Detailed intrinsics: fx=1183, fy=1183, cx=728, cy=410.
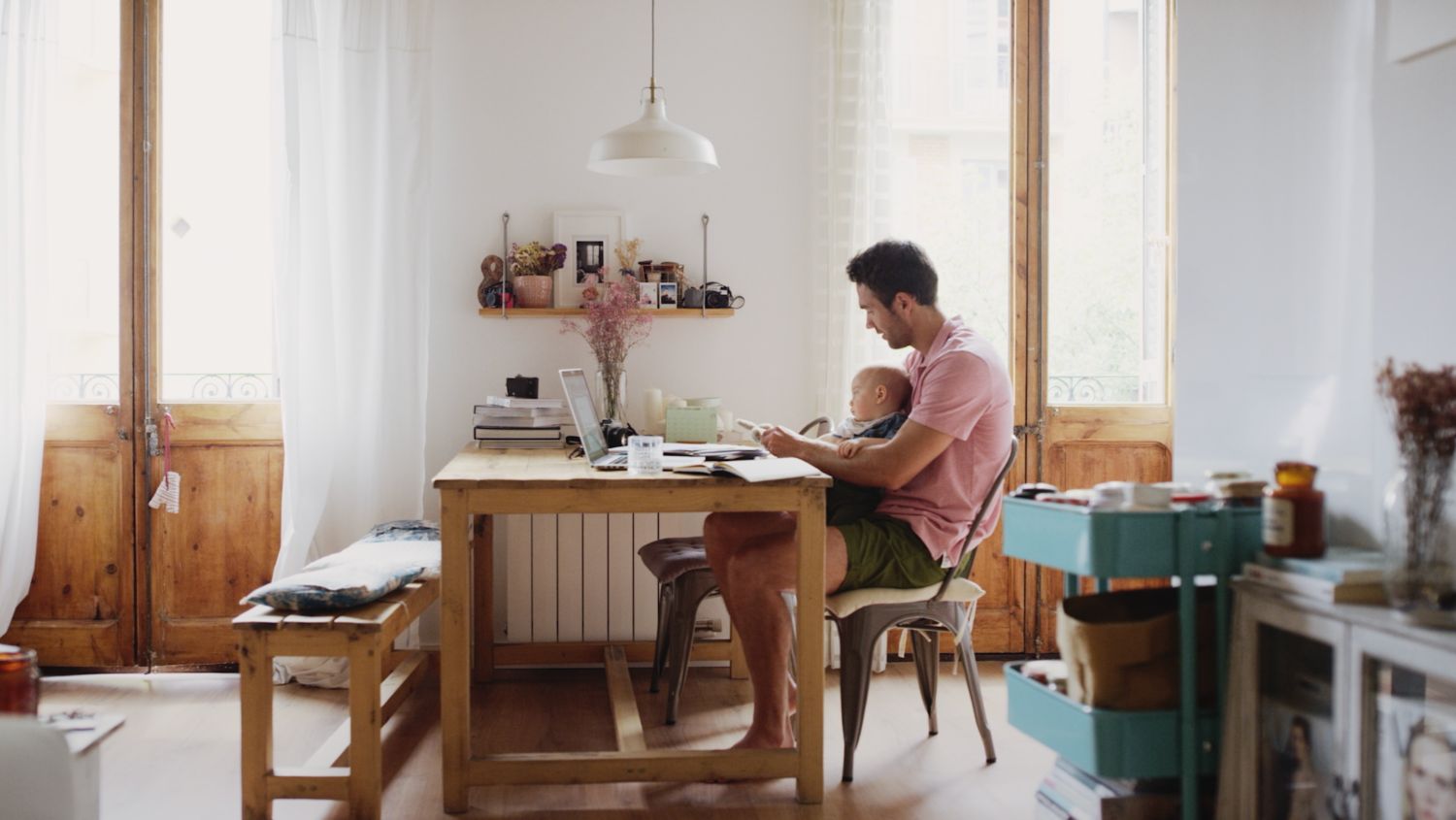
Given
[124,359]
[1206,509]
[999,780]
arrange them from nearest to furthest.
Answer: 1. [1206,509]
2. [999,780]
3. [124,359]

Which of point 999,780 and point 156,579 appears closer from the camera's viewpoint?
point 999,780

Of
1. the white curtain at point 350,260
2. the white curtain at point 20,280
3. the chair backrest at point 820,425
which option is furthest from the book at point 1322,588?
the white curtain at point 20,280

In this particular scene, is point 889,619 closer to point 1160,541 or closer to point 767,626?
point 767,626

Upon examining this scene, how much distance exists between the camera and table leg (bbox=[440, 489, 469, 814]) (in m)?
2.65

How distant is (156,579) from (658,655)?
68.9 inches

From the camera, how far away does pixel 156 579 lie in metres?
4.00

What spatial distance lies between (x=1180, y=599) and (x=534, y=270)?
2.51 meters

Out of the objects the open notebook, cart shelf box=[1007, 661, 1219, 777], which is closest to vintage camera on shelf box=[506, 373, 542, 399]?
the open notebook

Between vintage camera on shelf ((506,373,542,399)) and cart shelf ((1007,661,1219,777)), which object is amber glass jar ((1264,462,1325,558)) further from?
vintage camera on shelf ((506,373,542,399))

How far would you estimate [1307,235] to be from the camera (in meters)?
2.16

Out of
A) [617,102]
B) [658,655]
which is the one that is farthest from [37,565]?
[617,102]

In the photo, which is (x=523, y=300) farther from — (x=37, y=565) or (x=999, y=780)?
(x=999, y=780)

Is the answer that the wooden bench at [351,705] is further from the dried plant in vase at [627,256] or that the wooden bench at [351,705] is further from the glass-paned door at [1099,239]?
the glass-paned door at [1099,239]

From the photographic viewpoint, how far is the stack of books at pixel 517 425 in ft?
12.2
